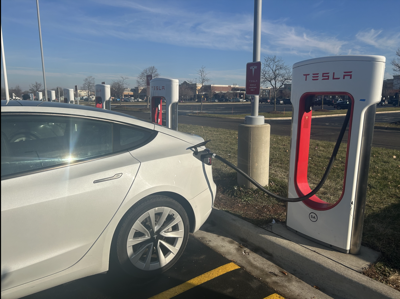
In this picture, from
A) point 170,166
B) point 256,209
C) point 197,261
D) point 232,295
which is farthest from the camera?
point 256,209

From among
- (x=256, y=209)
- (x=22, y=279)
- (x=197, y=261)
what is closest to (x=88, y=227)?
(x=22, y=279)

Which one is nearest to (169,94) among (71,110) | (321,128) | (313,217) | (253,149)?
(253,149)

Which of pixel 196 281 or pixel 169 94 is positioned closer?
pixel 196 281

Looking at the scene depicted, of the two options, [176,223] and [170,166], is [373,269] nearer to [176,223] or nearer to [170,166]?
[176,223]

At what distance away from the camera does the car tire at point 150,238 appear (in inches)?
109

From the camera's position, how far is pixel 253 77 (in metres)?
4.98

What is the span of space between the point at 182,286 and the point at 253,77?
3.36m

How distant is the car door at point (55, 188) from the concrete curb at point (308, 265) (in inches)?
70.8

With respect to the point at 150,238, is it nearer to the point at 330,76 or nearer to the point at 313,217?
the point at 313,217

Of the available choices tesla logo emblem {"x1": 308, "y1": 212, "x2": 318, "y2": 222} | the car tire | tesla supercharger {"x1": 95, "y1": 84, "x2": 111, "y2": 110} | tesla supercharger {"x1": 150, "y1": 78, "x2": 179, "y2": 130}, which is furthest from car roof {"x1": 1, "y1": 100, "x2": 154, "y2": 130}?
tesla supercharger {"x1": 95, "y1": 84, "x2": 111, "y2": 110}

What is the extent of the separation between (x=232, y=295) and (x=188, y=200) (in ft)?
3.19

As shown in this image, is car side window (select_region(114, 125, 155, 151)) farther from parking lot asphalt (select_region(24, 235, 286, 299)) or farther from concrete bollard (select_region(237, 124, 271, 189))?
concrete bollard (select_region(237, 124, 271, 189))

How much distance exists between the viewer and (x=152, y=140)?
3.12 metres

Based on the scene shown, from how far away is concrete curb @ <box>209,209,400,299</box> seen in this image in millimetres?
2725
